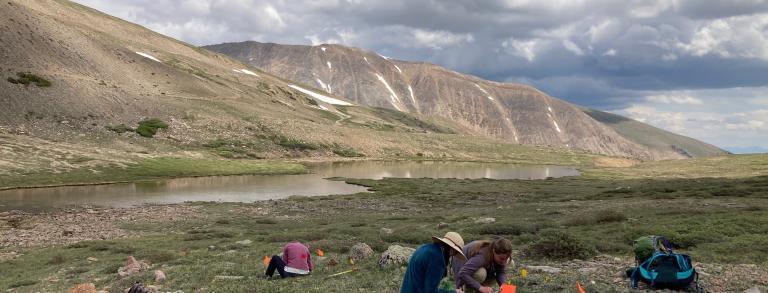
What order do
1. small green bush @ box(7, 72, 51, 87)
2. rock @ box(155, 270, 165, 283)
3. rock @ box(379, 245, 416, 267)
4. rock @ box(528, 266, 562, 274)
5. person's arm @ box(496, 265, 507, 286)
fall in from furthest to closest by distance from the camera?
small green bush @ box(7, 72, 51, 87), rock @ box(155, 270, 165, 283), rock @ box(379, 245, 416, 267), rock @ box(528, 266, 562, 274), person's arm @ box(496, 265, 507, 286)

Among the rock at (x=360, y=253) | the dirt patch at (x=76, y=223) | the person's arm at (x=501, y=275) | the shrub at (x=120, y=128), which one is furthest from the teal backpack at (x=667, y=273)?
the shrub at (x=120, y=128)

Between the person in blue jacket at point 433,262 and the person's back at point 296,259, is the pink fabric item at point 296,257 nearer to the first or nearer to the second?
the person's back at point 296,259

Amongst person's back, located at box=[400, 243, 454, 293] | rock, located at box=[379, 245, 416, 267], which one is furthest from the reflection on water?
person's back, located at box=[400, 243, 454, 293]

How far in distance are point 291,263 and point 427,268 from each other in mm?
9363

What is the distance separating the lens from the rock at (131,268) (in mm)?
20719

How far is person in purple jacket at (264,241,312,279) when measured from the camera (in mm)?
18094

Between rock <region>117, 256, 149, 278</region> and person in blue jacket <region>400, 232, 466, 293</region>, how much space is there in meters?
15.6

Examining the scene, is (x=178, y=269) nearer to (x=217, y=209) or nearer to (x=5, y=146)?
(x=217, y=209)

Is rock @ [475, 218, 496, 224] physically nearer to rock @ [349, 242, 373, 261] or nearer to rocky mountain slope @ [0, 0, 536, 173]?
rock @ [349, 242, 373, 261]

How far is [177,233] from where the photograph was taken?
3509 centimetres

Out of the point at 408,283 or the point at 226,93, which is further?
the point at 226,93

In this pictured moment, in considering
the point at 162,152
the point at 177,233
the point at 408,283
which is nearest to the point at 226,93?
the point at 162,152

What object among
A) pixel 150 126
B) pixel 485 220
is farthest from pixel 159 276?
pixel 150 126

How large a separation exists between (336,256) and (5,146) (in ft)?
256
